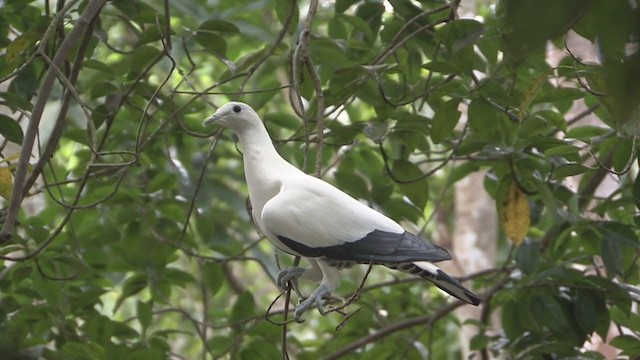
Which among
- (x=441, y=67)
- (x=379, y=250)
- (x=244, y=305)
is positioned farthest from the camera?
(x=244, y=305)

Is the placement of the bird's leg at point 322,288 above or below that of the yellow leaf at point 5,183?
below

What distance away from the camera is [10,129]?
3379mm

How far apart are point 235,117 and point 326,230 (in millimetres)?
474

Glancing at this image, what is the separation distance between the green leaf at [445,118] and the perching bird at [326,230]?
113 cm

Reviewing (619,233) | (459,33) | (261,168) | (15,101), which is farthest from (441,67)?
(15,101)

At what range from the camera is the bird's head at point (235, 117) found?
2752 millimetres

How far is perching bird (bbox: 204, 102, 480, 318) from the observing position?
2.50m

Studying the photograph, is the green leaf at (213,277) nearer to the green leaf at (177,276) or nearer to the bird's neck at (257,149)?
the green leaf at (177,276)

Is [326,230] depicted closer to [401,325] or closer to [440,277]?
[440,277]

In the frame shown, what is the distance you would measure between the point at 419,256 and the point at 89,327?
2.17 metres

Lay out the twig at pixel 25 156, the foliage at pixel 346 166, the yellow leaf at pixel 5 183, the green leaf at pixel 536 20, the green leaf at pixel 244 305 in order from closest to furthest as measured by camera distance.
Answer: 1. the green leaf at pixel 536 20
2. the twig at pixel 25 156
3. the yellow leaf at pixel 5 183
4. the foliage at pixel 346 166
5. the green leaf at pixel 244 305

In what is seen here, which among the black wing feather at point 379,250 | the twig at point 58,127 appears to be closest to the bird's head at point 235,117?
the black wing feather at point 379,250

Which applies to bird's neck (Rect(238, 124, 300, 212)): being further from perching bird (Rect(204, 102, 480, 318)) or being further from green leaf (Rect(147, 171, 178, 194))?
green leaf (Rect(147, 171, 178, 194))

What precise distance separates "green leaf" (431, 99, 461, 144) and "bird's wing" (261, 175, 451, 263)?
1.18 metres
